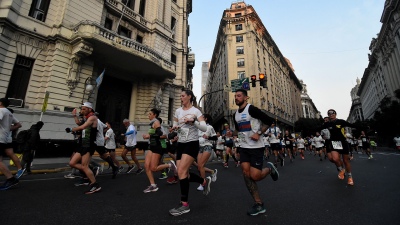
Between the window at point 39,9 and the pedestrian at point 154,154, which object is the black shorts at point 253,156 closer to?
the pedestrian at point 154,154

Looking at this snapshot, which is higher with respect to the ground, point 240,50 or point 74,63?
point 240,50

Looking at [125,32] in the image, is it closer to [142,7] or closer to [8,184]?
[142,7]

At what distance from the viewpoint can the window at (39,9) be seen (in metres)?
13.1

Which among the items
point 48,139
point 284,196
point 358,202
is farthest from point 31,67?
point 358,202

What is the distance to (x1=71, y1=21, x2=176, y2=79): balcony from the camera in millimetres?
12797

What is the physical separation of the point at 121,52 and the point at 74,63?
3045 mm

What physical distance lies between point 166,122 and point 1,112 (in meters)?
14.4

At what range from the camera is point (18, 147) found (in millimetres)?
6777

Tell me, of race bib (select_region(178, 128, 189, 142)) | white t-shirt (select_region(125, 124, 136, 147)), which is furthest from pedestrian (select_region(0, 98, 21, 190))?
race bib (select_region(178, 128, 189, 142))

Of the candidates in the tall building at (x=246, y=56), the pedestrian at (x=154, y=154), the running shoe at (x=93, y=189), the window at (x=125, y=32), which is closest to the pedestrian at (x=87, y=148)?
the running shoe at (x=93, y=189)

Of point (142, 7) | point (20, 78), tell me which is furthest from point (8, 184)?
point (142, 7)

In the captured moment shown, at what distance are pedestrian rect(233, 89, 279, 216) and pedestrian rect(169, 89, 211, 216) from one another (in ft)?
2.30

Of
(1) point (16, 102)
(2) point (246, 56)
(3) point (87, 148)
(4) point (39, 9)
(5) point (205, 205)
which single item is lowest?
(5) point (205, 205)

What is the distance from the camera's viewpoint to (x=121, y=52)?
1405cm
